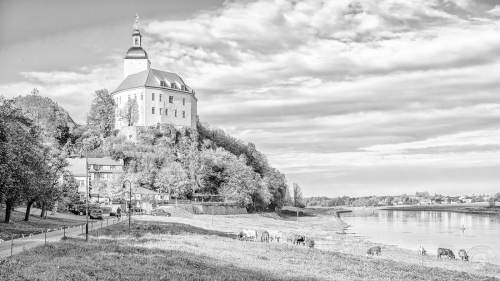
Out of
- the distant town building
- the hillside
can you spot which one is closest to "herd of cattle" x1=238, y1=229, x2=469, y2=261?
the distant town building

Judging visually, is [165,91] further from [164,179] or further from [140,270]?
[140,270]

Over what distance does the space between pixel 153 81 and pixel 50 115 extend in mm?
32308

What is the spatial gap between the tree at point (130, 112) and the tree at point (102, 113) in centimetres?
586

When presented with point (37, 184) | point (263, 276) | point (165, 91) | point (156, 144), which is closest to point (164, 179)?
point (156, 144)

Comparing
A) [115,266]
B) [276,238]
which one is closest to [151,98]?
[276,238]

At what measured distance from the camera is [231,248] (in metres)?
46.7

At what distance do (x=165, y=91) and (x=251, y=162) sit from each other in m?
35.4

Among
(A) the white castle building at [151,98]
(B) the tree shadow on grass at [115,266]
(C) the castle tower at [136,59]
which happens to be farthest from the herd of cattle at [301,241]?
(C) the castle tower at [136,59]

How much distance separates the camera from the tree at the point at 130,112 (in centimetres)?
16588

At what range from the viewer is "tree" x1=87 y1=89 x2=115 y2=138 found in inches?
6688

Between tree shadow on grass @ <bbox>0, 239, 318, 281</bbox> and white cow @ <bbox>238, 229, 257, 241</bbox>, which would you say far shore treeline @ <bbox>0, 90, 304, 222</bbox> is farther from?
tree shadow on grass @ <bbox>0, 239, 318, 281</bbox>

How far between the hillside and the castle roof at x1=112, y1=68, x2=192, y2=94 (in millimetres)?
17637

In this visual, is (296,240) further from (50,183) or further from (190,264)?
(50,183)

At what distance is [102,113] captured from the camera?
565 ft
